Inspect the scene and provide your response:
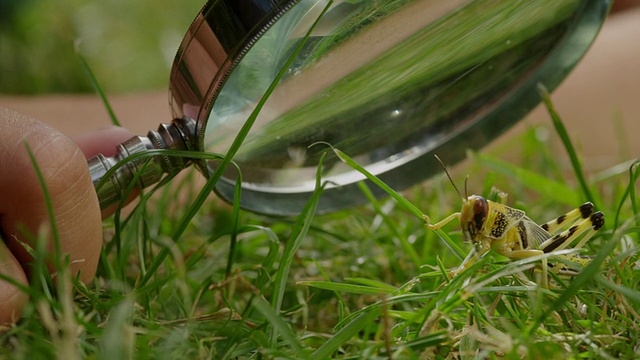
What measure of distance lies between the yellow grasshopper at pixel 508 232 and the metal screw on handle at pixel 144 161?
148 millimetres

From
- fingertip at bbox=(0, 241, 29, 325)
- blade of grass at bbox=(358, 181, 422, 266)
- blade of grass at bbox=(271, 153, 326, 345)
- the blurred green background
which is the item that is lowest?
blade of grass at bbox=(358, 181, 422, 266)

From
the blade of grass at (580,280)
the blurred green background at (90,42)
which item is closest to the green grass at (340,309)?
the blade of grass at (580,280)

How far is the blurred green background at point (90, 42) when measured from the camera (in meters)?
1.56

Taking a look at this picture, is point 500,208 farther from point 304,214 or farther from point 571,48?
point 571,48

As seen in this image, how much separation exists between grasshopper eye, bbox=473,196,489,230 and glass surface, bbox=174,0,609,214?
13 cm

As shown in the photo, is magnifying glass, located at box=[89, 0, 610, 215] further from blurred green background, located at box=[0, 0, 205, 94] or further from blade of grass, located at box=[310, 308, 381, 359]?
blurred green background, located at box=[0, 0, 205, 94]

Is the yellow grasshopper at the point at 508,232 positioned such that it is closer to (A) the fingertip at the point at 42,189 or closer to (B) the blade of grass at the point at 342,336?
(B) the blade of grass at the point at 342,336

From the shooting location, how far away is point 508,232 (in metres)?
0.42

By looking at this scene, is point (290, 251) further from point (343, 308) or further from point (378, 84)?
point (378, 84)

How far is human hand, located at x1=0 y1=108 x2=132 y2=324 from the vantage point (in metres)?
0.37

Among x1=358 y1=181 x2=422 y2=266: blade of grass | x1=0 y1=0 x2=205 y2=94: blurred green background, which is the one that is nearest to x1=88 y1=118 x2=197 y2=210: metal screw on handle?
x1=358 y1=181 x2=422 y2=266: blade of grass

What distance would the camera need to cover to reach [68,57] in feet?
5.20

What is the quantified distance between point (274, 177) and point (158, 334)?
0.21m

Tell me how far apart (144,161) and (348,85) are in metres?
0.15
